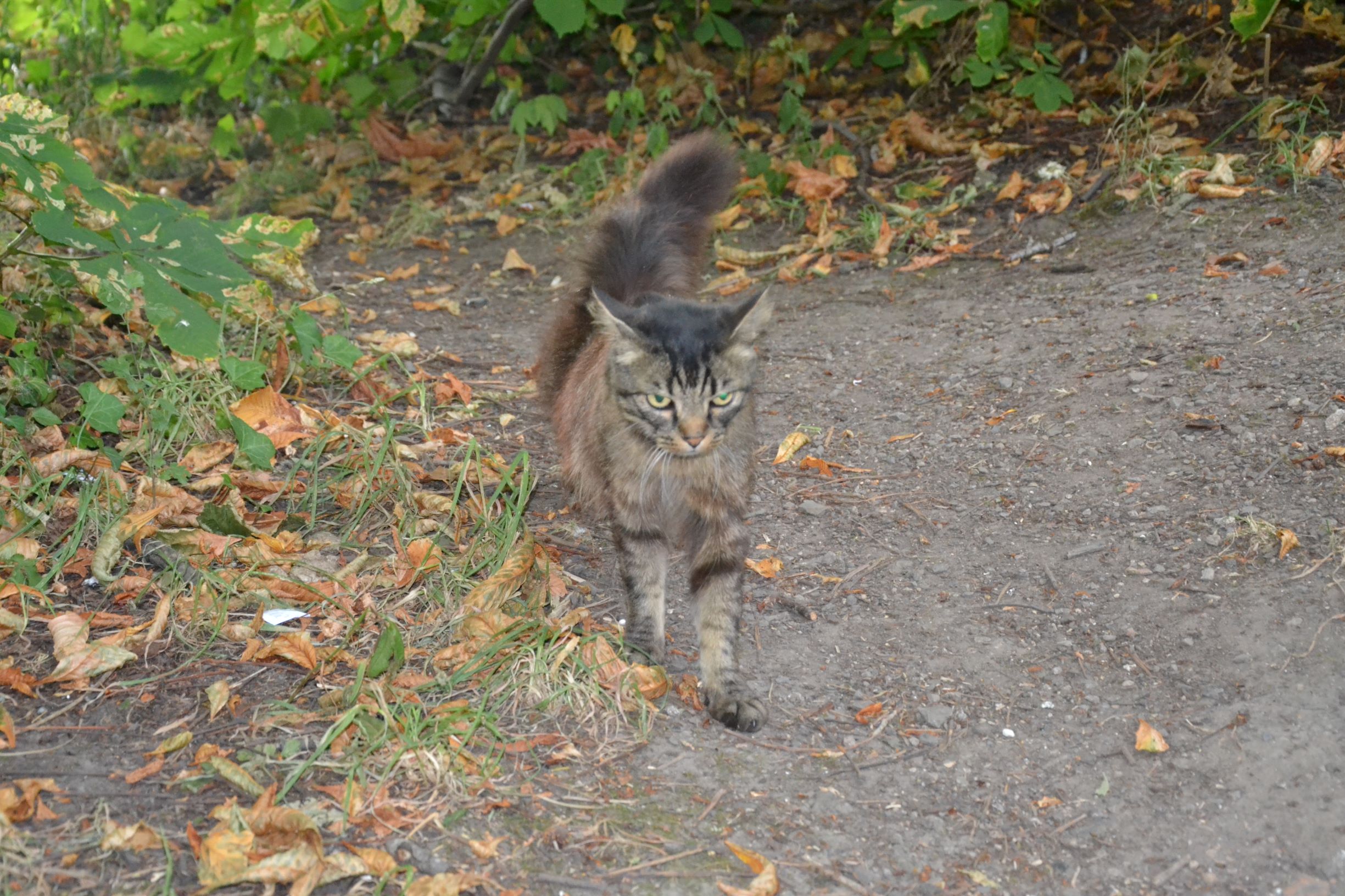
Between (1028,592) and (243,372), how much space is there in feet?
9.23

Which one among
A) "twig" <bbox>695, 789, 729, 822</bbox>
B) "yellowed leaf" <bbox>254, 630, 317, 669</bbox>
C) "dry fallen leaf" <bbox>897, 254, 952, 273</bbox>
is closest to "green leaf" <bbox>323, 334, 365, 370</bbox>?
"yellowed leaf" <bbox>254, 630, 317, 669</bbox>

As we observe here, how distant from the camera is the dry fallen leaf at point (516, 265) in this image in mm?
6641

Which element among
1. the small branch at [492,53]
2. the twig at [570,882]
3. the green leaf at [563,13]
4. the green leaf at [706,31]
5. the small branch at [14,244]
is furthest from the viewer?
the green leaf at [706,31]

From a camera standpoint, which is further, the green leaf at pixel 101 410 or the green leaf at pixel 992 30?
the green leaf at pixel 992 30

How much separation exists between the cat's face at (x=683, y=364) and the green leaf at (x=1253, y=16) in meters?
3.66

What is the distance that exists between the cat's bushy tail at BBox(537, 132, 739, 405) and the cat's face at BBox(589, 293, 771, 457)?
78cm

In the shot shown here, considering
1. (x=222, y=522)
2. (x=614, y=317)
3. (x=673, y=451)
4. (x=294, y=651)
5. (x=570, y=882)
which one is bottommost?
(x=570, y=882)

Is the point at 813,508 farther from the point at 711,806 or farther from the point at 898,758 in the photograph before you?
the point at 711,806

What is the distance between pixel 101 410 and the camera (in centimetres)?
391

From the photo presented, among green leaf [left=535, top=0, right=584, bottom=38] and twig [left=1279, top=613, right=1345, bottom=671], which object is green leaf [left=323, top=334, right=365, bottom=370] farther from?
twig [left=1279, top=613, right=1345, bottom=671]

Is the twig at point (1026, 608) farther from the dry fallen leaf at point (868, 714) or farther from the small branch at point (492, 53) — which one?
the small branch at point (492, 53)

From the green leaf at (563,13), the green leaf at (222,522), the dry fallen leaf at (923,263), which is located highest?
the green leaf at (563,13)

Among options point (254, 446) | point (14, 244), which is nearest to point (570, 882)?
point (254, 446)

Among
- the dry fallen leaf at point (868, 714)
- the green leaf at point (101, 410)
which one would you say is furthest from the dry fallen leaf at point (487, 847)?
the green leaf at point (101, 410)
